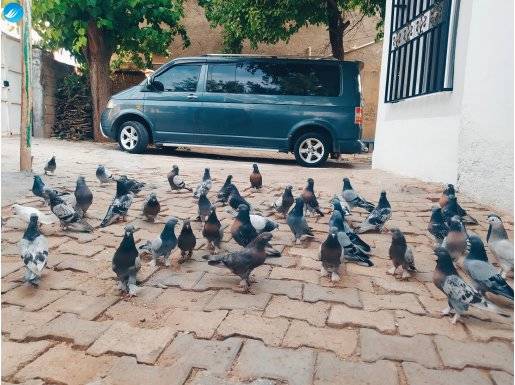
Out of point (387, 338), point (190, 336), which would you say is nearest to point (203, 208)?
point (190, 336)

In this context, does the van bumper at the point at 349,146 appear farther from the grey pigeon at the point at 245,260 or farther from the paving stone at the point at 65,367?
the paving stone at the point at 65,367

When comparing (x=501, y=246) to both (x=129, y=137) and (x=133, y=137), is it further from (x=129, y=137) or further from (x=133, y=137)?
(x=129, y=137)

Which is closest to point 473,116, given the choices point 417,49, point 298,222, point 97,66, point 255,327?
point 417,49

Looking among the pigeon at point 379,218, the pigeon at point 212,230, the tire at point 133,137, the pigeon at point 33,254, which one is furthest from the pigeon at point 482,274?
the tire at point 133,137

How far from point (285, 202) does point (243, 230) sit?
1350 millimetres

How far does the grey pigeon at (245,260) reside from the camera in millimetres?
2902

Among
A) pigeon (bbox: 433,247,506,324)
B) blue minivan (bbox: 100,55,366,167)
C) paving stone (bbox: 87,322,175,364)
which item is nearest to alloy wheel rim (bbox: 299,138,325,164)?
blue minivan (bbox: 100,55,366,167)

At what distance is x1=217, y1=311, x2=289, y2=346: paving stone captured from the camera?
2.32m

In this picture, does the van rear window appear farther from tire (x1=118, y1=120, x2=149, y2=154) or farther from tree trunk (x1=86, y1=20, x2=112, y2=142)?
tree trunk (x1=86, y1=20, x2=112, y2=142)

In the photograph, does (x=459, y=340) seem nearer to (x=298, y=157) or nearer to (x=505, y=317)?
(x=505, y=317)

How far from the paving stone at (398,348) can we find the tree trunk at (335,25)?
11.5 metres

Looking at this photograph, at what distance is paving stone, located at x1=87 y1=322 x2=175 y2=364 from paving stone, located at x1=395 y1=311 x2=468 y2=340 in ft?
4.11

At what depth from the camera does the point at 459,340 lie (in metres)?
2.34

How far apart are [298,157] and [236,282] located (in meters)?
6.79
